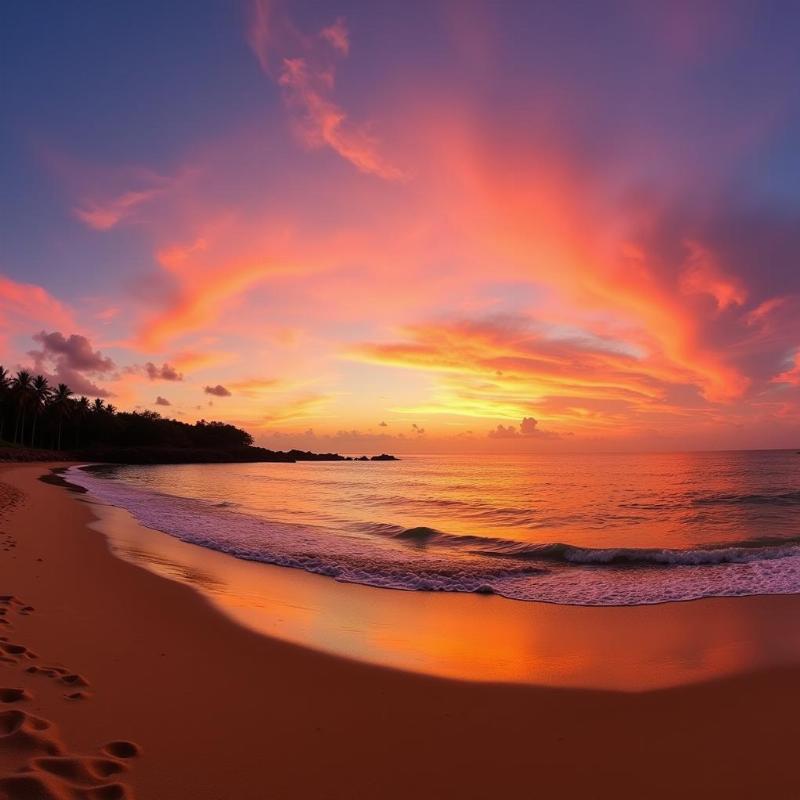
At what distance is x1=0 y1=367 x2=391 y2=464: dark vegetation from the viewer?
85750 millimetres

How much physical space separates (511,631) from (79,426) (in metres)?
126

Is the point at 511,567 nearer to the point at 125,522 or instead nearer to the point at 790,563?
the point at 790,563

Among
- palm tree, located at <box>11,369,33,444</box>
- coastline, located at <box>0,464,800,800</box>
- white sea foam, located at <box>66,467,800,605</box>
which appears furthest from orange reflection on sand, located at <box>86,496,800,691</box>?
palm tree, located at <box>11,369,33,444</box>

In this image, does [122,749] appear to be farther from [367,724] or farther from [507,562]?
[507,562]

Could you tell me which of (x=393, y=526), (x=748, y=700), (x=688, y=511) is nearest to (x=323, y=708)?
(x=748, y=700)

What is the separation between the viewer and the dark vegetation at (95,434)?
85.8 m

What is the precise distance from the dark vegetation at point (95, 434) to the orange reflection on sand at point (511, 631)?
237 ft

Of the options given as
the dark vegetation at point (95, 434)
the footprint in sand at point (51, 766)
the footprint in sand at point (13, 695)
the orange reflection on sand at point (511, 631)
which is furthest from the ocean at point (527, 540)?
the dark vegetation at point (95, 434)

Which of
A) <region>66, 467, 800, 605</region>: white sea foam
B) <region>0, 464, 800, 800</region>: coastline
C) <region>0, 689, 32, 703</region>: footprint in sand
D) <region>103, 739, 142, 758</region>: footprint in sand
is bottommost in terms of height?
<region>66, 467, 800, 605</region>: white sea foam

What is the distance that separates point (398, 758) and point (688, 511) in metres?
25.2

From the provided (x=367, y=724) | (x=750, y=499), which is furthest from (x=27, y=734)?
(x=750, y=499)

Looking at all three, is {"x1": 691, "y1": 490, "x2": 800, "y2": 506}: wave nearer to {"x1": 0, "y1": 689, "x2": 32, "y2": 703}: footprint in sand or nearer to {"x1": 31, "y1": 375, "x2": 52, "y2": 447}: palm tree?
{"x1": 0, "y1": 689, "x2": 32, "y2": 703}: footprint in sand

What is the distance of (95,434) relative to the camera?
117062 mm

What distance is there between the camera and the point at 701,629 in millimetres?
7680
